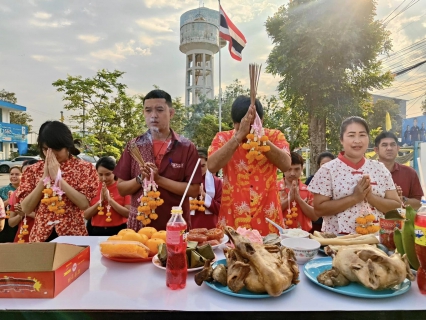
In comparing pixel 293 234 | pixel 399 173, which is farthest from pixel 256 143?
pixel 399 173

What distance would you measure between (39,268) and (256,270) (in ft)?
3.04

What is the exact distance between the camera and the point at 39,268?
1.27m

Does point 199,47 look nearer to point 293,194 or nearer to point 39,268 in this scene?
point 293,194

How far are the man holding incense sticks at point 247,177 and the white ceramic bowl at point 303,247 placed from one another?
65cm

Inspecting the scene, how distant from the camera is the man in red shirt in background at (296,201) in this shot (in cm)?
317

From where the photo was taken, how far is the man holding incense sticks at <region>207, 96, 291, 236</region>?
2285 millimetres

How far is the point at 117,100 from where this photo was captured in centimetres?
1234

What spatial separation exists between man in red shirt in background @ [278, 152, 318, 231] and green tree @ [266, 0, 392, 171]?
10.5 metres

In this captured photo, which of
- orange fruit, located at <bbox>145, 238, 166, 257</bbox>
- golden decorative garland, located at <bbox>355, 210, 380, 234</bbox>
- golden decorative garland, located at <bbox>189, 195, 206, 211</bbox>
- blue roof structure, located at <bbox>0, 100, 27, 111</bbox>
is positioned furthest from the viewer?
blue roof structure, located at <bbox>0, 100, 27, 111</bbox>

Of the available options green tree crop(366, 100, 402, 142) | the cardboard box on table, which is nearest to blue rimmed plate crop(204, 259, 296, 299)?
the cardboard box on table

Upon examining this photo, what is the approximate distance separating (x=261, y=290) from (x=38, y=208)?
2054 millimetres

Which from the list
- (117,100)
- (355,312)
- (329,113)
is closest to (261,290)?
(355,312)

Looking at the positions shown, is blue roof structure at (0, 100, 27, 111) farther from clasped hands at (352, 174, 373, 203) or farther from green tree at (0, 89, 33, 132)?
clasped hands at (352, 174, 373, 203)

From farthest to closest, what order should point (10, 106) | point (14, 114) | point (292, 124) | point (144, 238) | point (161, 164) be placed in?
point (14, 114)
point (10, 106)
point (292, 124)
point (161, 164)
point (144, 238)
